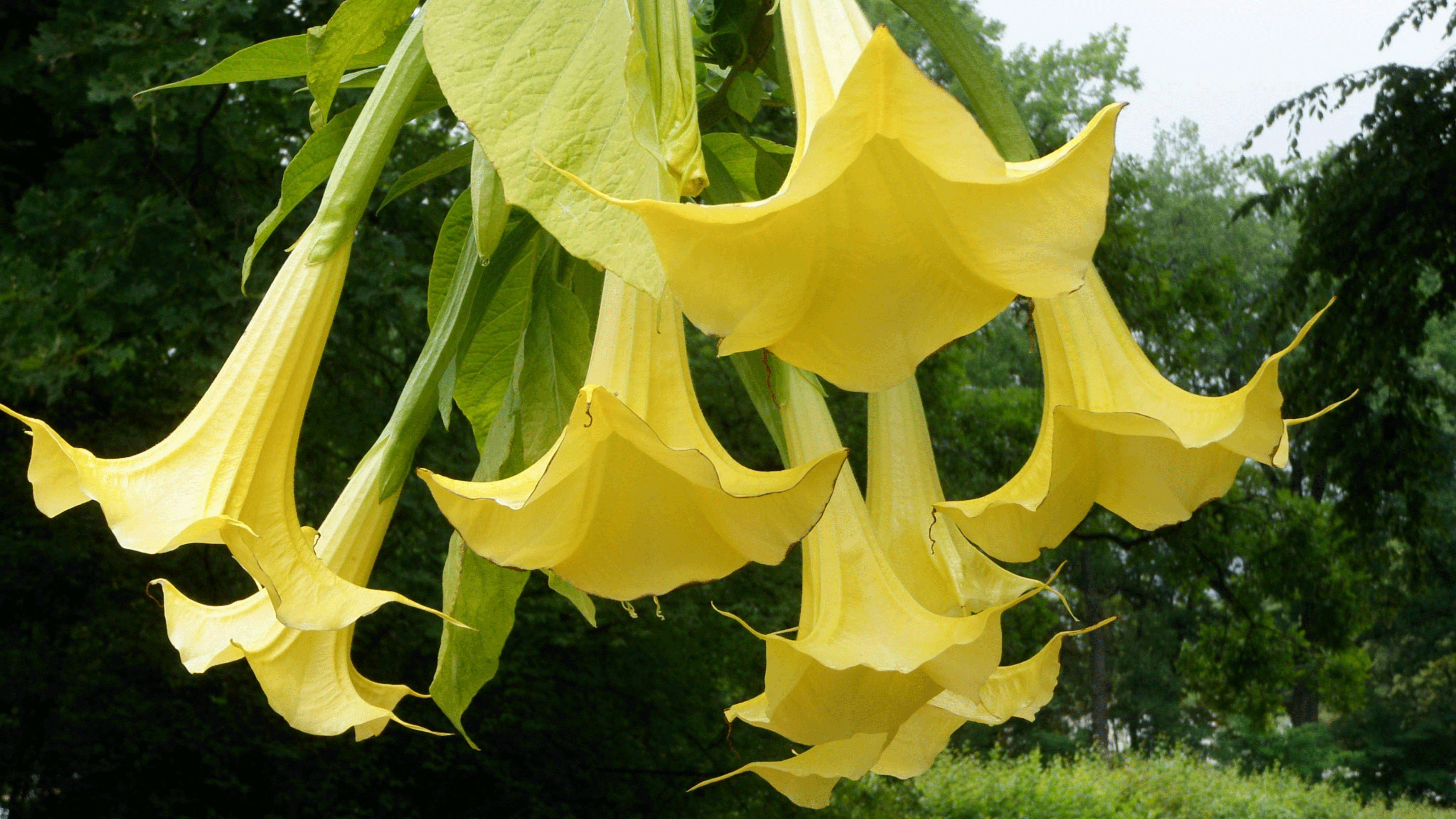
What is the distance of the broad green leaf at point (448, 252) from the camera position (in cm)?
64

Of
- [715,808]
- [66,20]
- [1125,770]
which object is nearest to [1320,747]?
[1125,770]

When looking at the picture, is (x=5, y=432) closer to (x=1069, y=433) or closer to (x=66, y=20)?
(x=66, y=20)

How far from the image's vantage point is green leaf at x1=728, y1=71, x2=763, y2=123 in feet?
2.00

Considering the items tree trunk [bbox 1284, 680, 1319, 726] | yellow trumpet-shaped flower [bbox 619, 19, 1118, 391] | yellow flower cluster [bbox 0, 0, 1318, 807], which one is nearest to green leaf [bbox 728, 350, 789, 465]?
yellow flower cluster [bbox 0, 0, 1318, 807]

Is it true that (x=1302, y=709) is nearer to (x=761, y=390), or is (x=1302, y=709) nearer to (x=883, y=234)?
(x=761, y=390)

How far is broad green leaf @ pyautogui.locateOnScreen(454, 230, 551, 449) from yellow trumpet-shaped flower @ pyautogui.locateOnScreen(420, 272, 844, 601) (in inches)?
11.2

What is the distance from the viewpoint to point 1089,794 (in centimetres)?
759

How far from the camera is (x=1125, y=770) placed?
9.17 metres

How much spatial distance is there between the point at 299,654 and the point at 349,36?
27 cm

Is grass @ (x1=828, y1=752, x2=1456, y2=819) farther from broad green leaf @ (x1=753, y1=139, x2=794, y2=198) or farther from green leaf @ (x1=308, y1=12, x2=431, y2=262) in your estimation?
green leaf @ (x1=308, y1=12, x2=431, y2=262)

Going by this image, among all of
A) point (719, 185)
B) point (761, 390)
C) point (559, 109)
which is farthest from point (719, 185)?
point (559, 109)

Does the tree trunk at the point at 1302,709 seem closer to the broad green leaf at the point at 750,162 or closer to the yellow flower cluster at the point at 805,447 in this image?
the broad green leaf at the point at 750,162

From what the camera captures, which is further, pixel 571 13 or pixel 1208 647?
pixel 1208 647

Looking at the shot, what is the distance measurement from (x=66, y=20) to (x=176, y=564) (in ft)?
5.52
